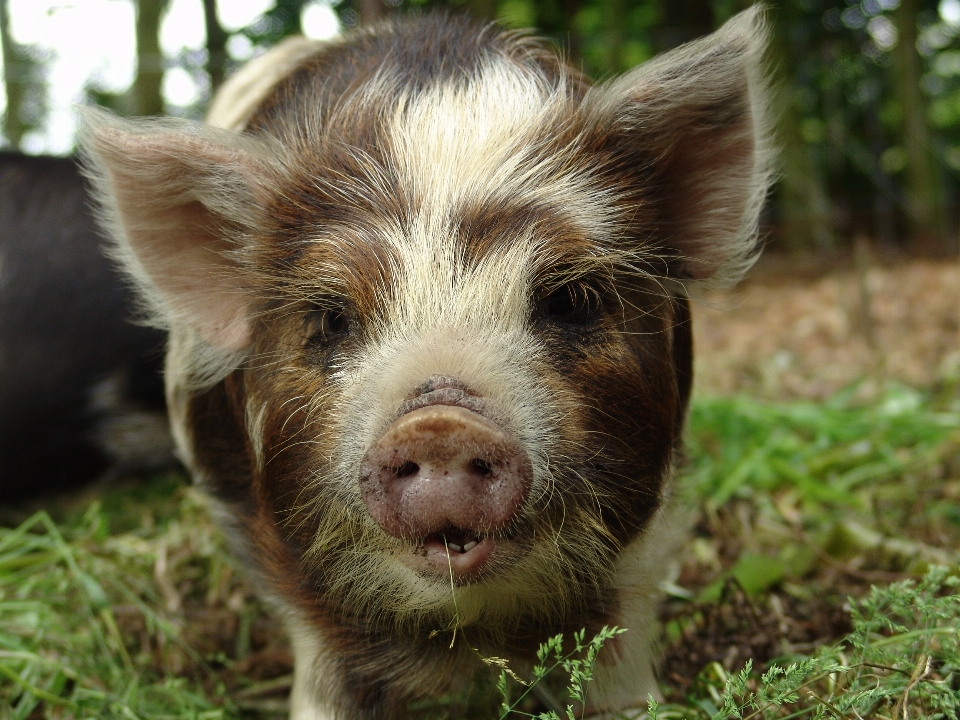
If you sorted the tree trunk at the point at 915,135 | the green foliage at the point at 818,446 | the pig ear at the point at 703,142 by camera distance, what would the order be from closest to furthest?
the pig ear at the point at 703,142
the green foliage at the point at 818,446
the tree trunk at the point at 915,135

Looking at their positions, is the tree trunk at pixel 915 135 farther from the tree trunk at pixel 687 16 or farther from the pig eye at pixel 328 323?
the pig eye at pixel 328 323

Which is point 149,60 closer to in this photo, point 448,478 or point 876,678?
point 448,478

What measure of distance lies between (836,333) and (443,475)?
5650mm

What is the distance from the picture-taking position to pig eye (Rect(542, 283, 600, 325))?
79.0 inches

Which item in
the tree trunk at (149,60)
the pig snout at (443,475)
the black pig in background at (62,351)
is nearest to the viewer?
the pig snout at (443,475)

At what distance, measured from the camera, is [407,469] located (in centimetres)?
162

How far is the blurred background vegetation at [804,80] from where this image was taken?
8.70 metres

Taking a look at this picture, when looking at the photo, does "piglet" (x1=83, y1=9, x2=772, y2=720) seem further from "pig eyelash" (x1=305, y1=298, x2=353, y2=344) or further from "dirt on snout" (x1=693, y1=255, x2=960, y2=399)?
"dirt on snout" (x1=693, y1=255, x2=960, y2=399)

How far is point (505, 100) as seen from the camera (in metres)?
2.19

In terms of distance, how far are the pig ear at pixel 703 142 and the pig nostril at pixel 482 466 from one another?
0.84m

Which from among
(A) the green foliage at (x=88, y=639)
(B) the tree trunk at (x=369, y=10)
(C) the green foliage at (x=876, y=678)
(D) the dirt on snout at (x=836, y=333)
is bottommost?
(D) the dirt on snout at (x=836, y=333)

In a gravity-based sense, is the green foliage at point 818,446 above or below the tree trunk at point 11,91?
below

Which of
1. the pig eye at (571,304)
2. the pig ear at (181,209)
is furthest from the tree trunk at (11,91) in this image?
the pig eye at (571,304)

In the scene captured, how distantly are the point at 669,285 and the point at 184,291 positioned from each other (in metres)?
1.20
